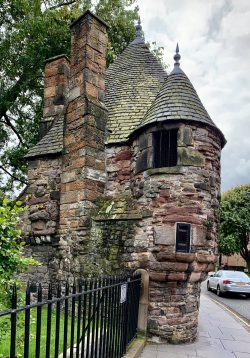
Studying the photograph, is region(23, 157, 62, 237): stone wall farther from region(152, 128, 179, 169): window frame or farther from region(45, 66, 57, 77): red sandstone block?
region(45, 66, 57, 77): red sandstone block

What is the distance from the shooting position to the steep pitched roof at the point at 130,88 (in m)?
9.66

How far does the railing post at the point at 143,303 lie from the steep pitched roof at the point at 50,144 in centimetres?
456

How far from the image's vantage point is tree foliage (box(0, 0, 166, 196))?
1455cm

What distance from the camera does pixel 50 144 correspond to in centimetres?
1062

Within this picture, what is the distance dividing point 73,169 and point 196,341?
17.3 ft

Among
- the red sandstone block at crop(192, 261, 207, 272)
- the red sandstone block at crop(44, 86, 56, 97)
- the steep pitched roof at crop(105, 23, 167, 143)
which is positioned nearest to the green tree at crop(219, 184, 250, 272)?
the steep pitched roof at crop(105, 23, 167, 143)

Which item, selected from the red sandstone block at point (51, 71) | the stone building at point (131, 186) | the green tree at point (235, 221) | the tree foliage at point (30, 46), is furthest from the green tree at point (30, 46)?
the green tree at point (235, 221)

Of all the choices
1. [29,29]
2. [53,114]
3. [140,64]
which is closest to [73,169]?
[53,114]

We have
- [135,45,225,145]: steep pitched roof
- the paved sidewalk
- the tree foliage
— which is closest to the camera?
the paved sidewalk

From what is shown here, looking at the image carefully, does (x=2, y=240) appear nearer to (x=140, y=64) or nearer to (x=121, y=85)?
Result: (x=121, y=85)

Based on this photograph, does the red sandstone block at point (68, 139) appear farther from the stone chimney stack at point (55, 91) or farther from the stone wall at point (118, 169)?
the stone chimney stack at point (55, 91)

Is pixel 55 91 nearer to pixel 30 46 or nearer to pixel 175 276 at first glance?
pixel 30 46

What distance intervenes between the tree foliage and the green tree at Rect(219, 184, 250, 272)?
686 inches

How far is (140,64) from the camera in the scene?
1195 cm
